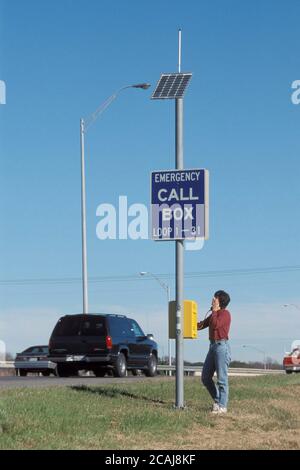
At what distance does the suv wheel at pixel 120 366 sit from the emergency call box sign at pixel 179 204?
10.8m

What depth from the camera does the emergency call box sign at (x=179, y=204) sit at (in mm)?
14781

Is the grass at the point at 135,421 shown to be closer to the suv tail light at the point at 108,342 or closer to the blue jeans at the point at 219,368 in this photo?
the blue jeans at the point at 219,368

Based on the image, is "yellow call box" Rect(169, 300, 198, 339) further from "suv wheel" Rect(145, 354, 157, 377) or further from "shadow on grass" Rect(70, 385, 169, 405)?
"suv wheel" Rect(145, 354, 157, 377)

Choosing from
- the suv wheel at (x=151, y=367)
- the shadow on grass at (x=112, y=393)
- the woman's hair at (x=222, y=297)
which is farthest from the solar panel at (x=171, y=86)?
the suv wheel at (x=151, y=367)

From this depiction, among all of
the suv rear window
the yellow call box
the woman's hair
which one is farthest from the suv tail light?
the woman's hair

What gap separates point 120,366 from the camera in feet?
83.2

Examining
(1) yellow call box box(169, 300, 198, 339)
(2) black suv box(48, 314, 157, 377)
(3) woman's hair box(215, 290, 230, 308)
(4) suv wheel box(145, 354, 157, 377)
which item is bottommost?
(4) suv wheel box(145, 354, 157, 377)

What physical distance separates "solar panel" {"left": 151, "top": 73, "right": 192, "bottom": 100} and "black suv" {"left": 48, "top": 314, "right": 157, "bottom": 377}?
35.3ft

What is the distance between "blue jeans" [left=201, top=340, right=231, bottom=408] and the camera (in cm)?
1415

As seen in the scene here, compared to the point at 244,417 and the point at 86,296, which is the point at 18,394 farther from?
the point at 86,296

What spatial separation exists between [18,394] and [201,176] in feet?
14.4

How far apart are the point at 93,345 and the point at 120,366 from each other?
0.98 metres

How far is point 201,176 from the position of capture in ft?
48.6
